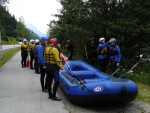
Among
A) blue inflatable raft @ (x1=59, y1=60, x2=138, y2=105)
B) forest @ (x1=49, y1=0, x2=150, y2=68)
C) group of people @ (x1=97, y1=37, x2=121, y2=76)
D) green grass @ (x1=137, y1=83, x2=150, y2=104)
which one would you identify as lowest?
green grass @ (x1=137, y1=83, x2=150, y2=104)

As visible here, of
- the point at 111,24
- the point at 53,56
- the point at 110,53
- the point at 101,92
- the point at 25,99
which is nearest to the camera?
the point at 101,92

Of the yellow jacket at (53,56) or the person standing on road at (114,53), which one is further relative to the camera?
the person standing on road at (114,53)

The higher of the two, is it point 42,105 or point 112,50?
point 112,50

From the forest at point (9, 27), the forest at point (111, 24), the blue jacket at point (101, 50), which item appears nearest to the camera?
the blue jacket at point (101, 50)

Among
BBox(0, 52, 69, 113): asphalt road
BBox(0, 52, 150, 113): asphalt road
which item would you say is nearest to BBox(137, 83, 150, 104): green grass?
BBox(0, 52, 150, 113): asphalt road

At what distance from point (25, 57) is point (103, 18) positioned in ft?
17.4

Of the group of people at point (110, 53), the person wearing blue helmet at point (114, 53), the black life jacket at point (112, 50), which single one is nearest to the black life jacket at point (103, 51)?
the group of people at point (110, 53)

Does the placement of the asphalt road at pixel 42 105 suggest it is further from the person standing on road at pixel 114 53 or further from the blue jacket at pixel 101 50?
the blue jacket at pixel 101 50

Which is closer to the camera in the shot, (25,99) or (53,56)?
(53,56)

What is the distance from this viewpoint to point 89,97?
682 centimetres

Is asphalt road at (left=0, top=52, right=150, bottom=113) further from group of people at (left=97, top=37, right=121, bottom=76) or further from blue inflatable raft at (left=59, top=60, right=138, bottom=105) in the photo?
group of people at (left=97, top=37, right=121, bottom=76)

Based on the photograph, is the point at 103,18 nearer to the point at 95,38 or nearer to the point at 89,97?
the point at 95,38

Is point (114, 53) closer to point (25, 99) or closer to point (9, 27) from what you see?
point (25, 99)

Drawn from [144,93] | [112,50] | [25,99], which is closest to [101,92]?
[25,99]
